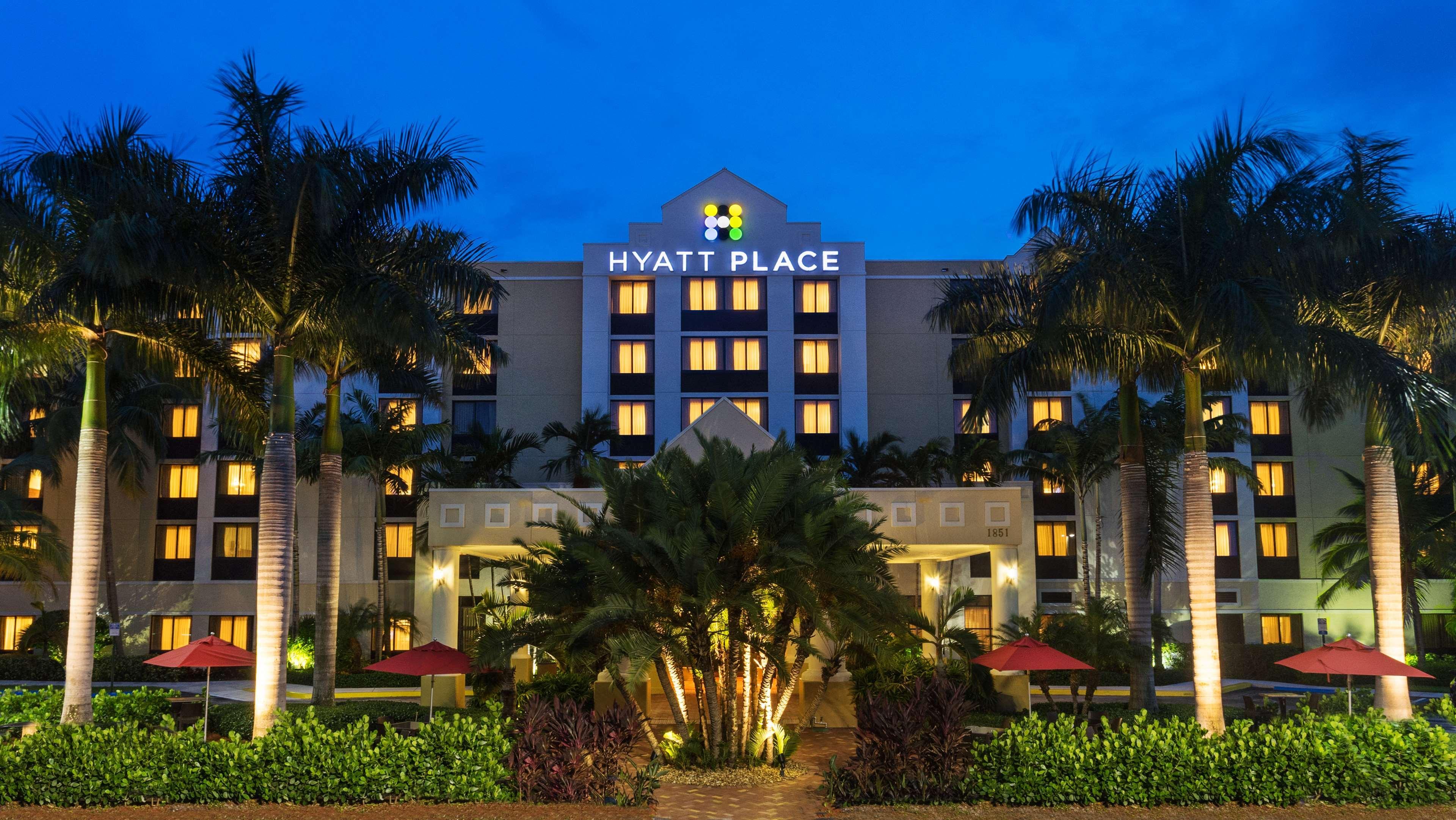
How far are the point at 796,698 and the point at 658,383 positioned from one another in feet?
71.9

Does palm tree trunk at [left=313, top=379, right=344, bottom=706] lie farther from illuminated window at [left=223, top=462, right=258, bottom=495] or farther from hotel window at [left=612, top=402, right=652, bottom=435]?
illuminated window at [left=223, top=462, right=258, bottom=495]

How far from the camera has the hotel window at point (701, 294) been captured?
47156 mm

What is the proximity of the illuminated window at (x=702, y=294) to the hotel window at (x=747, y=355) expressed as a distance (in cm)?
174

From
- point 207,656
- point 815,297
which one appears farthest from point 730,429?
point 815,297

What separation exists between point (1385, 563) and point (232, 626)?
1592 inches

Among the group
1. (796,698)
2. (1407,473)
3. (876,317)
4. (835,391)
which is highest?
(876,317)

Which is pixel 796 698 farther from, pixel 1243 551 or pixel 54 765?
pixel 1243 551

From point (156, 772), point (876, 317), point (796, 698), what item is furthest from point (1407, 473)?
point (156, 772)

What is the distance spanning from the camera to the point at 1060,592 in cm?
Answer: 4531

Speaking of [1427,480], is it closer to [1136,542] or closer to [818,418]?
[818,418]

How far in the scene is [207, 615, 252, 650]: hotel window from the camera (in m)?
44.3

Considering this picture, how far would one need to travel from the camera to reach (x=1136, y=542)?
20.3 m

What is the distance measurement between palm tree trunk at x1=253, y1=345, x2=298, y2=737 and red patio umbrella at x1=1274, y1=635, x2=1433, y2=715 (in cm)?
1503

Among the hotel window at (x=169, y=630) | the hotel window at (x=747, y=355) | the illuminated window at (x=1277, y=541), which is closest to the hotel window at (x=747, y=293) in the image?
the hotel window at (x=747, y=355)
